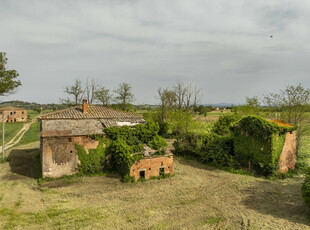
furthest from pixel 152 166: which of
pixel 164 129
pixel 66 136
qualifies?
pixel 164 129

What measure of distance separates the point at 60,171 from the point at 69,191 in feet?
10.7

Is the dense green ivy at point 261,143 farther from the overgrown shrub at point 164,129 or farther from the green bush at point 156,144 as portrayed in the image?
the overgrown shrub at point 164,129

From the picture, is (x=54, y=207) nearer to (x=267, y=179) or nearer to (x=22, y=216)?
A: (x=22, y=216)

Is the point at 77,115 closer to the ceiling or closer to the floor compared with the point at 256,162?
closer to the ceiling

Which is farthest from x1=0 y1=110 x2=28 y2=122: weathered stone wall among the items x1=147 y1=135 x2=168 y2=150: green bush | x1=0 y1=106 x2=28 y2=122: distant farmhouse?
x1=147 y1=135 x2=168 y2=150: green bush

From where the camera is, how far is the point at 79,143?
18875mm

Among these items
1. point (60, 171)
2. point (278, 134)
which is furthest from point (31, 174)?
point (278, 134)

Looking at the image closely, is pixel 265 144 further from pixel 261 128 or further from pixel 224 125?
pixel 224 125

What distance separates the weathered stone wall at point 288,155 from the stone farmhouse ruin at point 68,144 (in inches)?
475

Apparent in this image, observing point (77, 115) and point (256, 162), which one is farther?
point (77, 115)

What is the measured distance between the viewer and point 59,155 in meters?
18.3

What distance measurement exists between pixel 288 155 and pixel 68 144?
2329cm

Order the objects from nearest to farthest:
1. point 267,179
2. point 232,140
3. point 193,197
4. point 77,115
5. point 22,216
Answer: point 22,216 → point 193,197 → point 267,179 → point 77,115 → point 232,140

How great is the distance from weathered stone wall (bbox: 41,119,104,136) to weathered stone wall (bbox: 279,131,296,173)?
19.4 m
